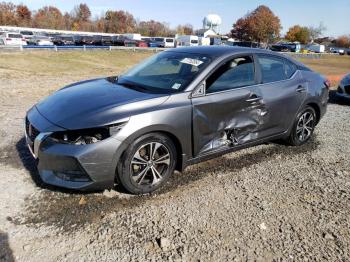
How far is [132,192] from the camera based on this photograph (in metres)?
3.81

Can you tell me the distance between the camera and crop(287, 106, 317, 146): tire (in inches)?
A: 218

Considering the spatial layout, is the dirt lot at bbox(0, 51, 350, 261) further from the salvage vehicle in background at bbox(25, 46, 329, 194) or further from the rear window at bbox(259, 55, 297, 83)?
the rear window at bbox(259, 55, 297, 83)

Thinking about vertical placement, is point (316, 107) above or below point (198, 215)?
above

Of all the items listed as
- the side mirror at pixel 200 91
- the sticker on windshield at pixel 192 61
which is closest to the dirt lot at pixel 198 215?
the side mirror at pixel 200 91

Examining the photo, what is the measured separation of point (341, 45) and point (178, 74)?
15039cm

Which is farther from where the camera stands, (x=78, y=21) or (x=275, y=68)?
(x=78, y=21)

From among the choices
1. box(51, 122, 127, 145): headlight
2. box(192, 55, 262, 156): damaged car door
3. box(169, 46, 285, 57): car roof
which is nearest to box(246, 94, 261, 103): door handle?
box(192, 55, 262, 156): damaged car door

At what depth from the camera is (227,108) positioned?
4.34m

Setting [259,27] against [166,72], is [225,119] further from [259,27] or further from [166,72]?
[259,27]

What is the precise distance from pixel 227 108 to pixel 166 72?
39.4 inches

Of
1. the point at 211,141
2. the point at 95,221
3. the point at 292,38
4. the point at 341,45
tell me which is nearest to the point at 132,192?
the point at 95,221

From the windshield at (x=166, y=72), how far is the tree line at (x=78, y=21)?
4073 inches

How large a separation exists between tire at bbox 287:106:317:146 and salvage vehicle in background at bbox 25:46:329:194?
1.6 inches

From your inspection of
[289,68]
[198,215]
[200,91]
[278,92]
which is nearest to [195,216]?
[198,215]
